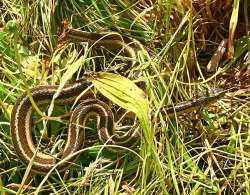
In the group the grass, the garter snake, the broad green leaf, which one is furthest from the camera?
the garter snake

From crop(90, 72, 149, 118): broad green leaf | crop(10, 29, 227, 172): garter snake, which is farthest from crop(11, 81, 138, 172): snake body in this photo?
crop(90, 72, 149, 118): broad green leaf

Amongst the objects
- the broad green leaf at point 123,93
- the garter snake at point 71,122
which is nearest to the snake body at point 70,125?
the garter snake at point 71,122

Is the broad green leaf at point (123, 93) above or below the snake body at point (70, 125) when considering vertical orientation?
above

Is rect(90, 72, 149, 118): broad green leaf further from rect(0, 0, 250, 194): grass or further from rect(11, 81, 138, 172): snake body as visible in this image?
rect(11, 81, 138, 172): snake body

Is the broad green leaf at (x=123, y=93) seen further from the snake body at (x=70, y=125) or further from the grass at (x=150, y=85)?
the snake body at (x=70, y=125)

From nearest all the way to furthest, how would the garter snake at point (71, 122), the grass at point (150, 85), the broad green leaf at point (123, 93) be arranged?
the broad green leaf at point (123, 93), the grass at point (150, 85), the garter snake at point (71, 122)

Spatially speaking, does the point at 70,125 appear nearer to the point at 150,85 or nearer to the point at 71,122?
the point at 71,122

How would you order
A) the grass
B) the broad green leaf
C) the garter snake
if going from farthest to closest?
the garter snake, the grass, the broad green leaf
